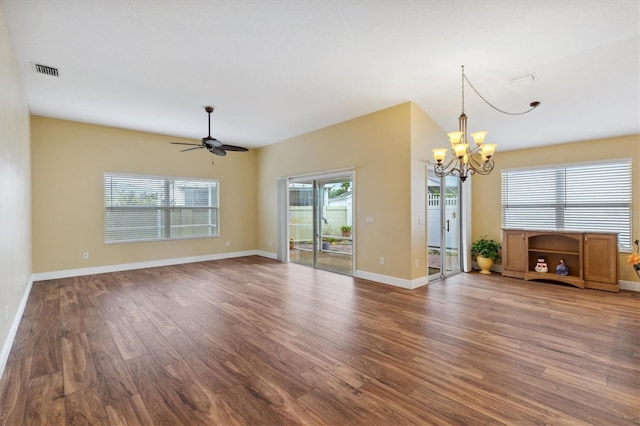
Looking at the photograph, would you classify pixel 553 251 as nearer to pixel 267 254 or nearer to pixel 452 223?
pixel 452 223

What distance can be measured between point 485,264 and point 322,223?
346 cm

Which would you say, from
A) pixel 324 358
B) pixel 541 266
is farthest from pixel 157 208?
pixel 541 266

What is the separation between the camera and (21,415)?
186 cm

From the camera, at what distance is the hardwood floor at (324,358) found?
1904 millimetres

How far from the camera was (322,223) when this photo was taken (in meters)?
6.51

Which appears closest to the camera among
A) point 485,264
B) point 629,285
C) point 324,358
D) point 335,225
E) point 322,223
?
point 324,358

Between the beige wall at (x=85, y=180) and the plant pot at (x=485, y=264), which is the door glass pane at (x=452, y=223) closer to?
the plant pot at (x=485, y=264)

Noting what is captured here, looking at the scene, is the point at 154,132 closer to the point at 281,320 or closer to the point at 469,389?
the point at 281,320

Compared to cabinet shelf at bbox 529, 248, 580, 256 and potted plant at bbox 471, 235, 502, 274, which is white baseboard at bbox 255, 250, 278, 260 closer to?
potted plant at bbox 471, 235, 502, 274

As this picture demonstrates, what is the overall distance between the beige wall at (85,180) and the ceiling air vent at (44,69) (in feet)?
7.69

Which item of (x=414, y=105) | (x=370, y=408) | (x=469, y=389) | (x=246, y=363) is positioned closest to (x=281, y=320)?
(x=246, y=363)

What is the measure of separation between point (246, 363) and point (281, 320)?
0.97m

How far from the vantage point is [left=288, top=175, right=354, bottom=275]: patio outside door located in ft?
19.6

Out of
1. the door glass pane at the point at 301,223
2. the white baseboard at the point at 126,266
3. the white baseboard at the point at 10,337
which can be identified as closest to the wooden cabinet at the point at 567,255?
the door glass pane at the point at 301,223
